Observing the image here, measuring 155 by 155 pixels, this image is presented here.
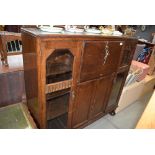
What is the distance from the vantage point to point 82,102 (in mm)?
1625

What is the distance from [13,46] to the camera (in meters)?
1.84

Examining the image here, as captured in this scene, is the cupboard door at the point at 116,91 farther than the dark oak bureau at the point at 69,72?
Yes

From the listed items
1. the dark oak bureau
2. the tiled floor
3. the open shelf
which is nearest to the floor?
the dark oak bureau

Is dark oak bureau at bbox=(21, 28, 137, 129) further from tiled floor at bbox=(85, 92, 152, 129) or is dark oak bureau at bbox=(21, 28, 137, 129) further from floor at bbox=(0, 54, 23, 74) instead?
tiled floor at bbox=(85, 92, 152, 129)

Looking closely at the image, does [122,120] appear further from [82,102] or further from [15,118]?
[15,118]

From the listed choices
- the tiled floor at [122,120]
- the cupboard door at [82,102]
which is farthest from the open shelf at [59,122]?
the tiled floor at [122,120]

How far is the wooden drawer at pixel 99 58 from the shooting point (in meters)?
1.34

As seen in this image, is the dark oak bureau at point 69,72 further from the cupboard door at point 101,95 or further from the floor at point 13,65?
the floor at point 13,65

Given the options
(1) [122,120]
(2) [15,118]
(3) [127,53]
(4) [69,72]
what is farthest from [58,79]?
(1) [122,120]

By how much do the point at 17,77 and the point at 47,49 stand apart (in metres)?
0.77
